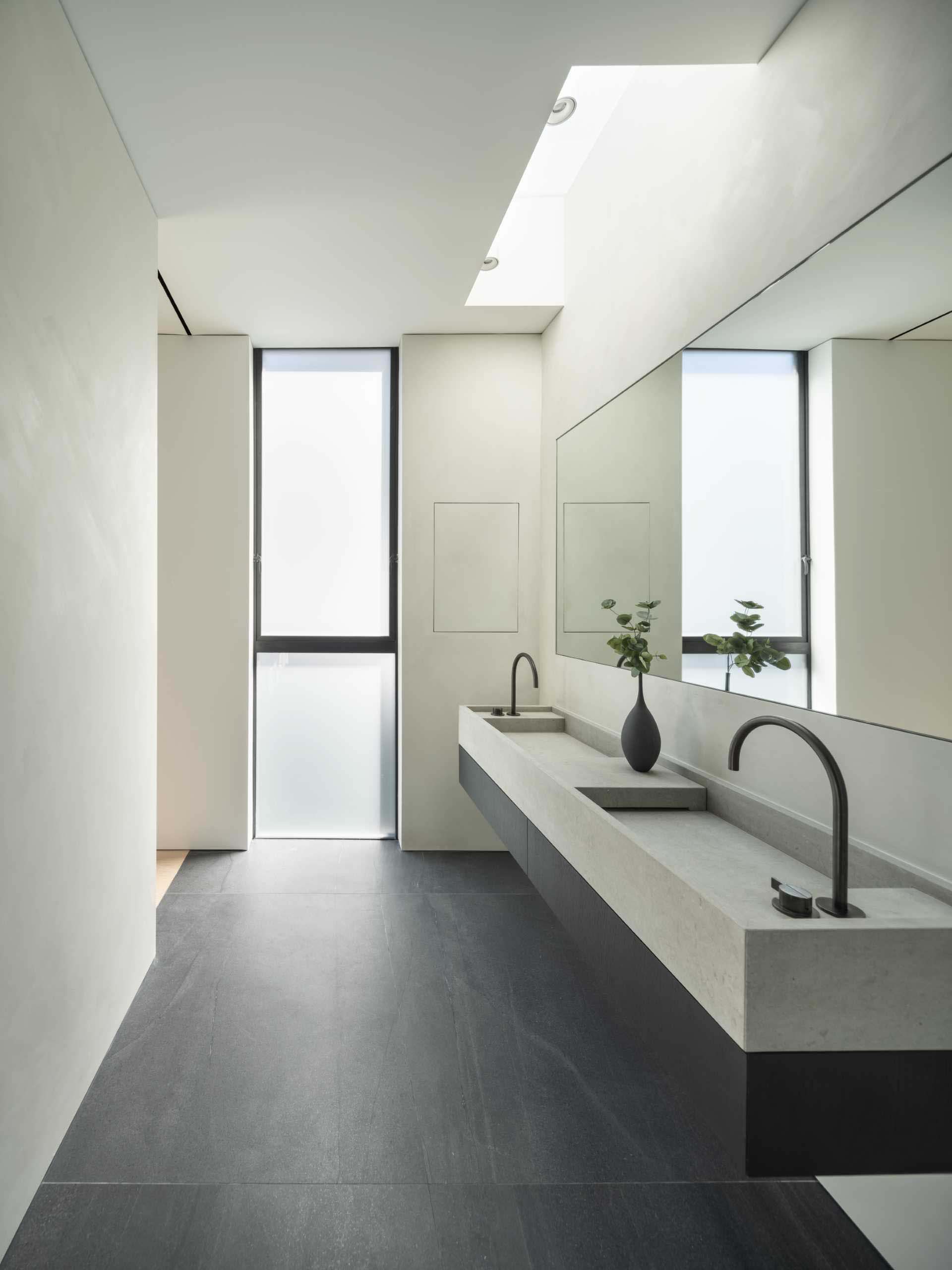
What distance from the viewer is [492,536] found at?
434 centimetres

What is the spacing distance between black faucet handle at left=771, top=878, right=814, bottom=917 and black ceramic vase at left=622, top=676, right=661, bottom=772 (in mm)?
1141

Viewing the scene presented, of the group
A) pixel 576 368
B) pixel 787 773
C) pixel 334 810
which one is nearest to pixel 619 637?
pixel 787 773

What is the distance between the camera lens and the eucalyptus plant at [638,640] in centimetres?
257

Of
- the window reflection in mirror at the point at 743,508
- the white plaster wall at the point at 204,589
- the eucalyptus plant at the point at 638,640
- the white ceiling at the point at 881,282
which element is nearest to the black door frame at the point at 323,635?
the white plaster wall at the point at 204,589

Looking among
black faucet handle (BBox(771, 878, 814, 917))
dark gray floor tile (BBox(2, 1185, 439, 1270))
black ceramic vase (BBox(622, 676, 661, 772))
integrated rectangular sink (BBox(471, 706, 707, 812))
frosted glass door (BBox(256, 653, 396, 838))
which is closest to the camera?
black faucet handle (BBox(771, 878, 814, 917))

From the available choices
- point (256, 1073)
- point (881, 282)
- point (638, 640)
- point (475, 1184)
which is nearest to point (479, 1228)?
point (475, 1184)

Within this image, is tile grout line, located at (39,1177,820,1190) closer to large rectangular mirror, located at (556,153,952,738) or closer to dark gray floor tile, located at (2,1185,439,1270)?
dark gray floor tile, located at (2,1185,439,1270)

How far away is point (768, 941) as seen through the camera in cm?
119

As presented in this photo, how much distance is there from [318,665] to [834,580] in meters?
3.39

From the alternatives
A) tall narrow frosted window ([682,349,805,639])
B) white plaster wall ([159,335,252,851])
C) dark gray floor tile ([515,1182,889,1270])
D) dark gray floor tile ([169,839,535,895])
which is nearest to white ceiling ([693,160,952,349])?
tall narrow frosted window ([682,349,805,639])

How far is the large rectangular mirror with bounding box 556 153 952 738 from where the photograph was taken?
1.34 meters

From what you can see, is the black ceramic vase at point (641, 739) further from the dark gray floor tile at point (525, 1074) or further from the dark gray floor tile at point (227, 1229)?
the dark gray floor tile at point (227, 1229)

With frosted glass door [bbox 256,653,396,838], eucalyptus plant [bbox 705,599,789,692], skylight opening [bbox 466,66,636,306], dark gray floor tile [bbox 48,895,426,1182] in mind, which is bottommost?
dark gray floor tile [bbox 48,895,426,1182]

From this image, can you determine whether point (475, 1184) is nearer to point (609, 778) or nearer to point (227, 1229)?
point (227, 1229)
